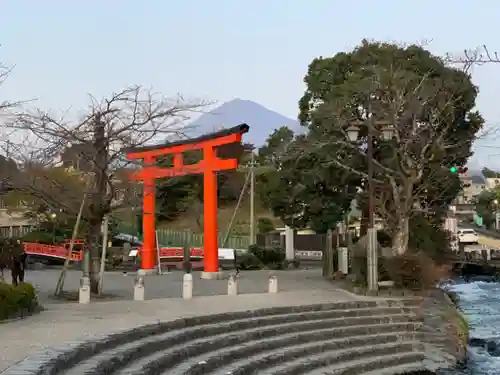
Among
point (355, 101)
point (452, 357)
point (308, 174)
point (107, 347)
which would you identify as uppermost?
point (355, 101)

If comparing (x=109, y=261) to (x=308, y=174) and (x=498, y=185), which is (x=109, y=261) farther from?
(x=498, y=185)

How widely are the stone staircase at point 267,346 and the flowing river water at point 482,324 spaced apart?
1.31m

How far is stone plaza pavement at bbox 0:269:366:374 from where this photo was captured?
9.97 m

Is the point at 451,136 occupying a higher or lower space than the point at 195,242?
higher

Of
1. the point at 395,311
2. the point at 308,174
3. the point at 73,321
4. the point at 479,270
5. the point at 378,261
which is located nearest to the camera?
the point at 73,321

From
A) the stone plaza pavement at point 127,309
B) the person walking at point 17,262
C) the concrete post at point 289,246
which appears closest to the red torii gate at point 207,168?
the stone plaza pavement at point 127,309

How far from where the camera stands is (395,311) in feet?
54.4

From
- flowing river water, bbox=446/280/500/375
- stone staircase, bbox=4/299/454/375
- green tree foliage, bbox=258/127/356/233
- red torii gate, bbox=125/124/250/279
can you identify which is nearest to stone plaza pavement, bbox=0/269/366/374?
stone staircase, bbox=4/299/454/375

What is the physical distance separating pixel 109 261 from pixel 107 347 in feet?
81.5

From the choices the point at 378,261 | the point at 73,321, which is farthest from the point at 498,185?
the point at 73,321

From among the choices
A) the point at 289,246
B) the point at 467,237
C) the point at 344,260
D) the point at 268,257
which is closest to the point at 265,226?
the point at 289,246

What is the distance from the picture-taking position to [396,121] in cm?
2148

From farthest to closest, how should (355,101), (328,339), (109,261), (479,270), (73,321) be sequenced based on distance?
(479,270)
(109,261)
(355,101)
(328,339)
(73,321)

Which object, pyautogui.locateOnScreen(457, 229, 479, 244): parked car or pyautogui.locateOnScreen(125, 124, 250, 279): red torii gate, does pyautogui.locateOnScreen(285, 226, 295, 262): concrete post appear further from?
pyautogui.locateOnScreen(457, 229, 479, 244): parked car
